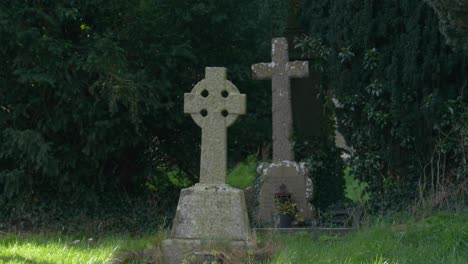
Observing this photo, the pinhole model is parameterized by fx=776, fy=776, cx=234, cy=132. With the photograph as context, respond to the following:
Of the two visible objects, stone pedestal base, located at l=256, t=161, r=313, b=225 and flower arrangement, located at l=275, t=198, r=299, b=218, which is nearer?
flower arrangement, located at l=275, t=198, r=299, b=218

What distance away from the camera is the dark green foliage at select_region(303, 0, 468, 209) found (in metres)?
10.3

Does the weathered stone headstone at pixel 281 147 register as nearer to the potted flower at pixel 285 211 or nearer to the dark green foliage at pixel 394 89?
the potted flower at pixel 285 211

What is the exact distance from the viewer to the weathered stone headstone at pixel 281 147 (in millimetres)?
11516

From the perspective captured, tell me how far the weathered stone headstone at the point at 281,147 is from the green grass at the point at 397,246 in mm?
3434

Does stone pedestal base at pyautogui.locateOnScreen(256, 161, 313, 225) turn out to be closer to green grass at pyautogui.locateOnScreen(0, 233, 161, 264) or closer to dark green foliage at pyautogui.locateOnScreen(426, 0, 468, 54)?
green grass at pyautogui.locateOnScreen(0, 233, 161, 264)

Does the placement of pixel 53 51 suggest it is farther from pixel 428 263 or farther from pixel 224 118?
pixel 428 263

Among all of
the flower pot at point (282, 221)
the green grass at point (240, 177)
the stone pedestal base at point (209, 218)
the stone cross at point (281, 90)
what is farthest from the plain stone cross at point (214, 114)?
the green grass at point (240, 177)

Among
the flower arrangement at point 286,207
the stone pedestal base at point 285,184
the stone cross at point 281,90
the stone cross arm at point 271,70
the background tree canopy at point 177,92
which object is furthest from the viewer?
the stone cross arm at point 271,70

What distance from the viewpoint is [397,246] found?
22.9 ft

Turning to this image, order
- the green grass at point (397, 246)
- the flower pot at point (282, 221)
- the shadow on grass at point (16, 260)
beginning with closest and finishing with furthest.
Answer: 1. the green grass at point (397, 246)
2. the shadow on grass at point (16, 260)
3. the flower pot at point (282, 221)

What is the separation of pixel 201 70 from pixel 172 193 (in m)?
2.12

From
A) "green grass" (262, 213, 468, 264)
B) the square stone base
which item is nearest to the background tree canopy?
"green grass" (262, 213, 468, 264)

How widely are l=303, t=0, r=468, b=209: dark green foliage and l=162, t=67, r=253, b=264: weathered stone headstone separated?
3159mm

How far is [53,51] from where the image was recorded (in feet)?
36.0
